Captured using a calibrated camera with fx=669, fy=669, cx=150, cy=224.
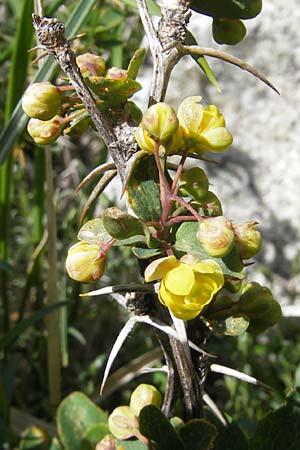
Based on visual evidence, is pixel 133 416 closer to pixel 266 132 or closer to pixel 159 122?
pixel 159 122

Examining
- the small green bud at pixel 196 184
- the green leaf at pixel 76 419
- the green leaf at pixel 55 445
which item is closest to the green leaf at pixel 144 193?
the small green bud at pixel 196 184

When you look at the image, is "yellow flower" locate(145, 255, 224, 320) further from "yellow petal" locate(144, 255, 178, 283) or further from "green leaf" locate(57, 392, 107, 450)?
"green leaf" locate(57, 392, 107, 450)

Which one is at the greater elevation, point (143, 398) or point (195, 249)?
point (195, 249)

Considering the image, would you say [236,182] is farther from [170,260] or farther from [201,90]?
[170,260]

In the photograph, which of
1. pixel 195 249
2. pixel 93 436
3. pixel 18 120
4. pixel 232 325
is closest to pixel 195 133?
pixel 195 249

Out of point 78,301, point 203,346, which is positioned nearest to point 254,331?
point 203,346

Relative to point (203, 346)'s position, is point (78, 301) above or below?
below
